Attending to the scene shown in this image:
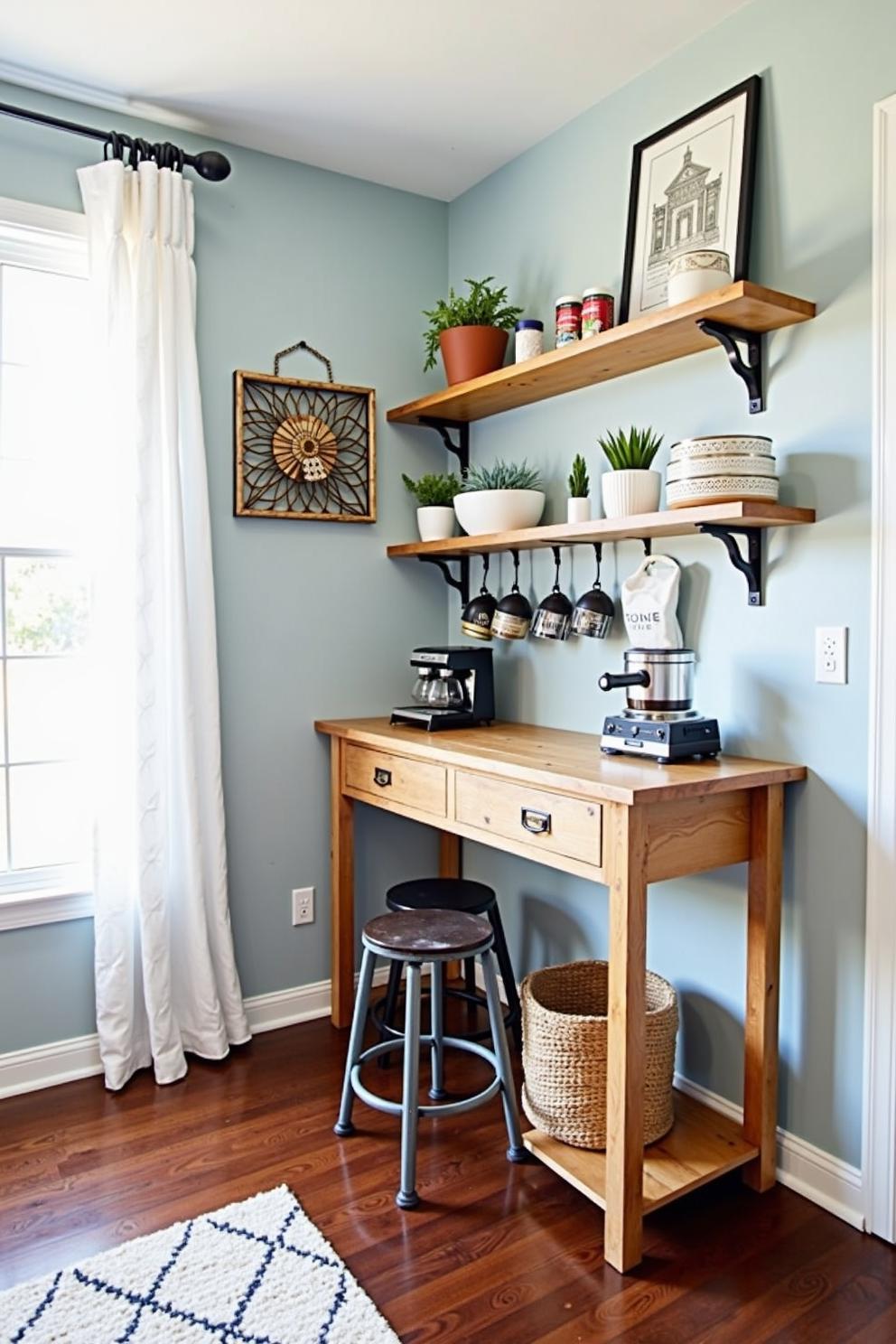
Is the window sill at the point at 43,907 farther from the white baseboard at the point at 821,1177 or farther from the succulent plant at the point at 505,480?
the white baseboard at the point at 821,1177

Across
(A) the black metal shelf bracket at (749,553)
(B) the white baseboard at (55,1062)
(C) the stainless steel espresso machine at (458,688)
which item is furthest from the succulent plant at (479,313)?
(B) the white baseboard at (55,1062)

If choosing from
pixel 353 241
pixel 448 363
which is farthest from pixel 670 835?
pixel 353 241

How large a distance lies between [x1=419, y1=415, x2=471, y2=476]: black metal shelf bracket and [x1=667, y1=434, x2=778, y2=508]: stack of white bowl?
1.28 meters

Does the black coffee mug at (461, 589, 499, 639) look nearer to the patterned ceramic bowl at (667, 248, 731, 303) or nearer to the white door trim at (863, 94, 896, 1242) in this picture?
the patterned ceramic bowl at (667, 248, 731, 303)

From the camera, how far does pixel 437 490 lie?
2943 mm

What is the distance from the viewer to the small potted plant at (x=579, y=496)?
2.41 m

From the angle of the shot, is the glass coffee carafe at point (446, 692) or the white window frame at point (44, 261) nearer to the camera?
the white window frame at point (44, 261)

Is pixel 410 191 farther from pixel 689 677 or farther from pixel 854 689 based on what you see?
pixel 854 689

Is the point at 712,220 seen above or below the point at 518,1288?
above

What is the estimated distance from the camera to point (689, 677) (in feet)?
6.93

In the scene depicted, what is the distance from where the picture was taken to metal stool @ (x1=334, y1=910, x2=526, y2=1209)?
1919mm

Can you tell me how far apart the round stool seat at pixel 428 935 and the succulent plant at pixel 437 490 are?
1.34 meters

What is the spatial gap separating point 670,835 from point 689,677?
45 cm

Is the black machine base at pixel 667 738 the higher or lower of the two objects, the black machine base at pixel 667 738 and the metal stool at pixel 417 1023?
the higher
